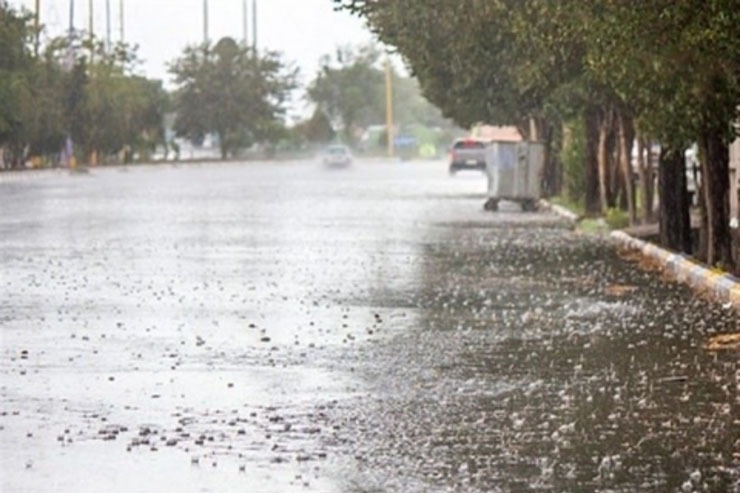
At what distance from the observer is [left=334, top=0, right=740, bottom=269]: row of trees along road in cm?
2289

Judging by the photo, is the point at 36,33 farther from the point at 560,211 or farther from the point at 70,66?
the point at 560,211

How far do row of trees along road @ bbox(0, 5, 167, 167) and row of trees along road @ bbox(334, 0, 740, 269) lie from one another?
45350 mm

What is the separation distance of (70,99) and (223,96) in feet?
124

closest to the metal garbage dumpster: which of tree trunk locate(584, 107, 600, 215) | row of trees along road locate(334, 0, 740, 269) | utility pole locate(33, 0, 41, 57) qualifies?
row of trees along road locate(334, 0, 740, 269)

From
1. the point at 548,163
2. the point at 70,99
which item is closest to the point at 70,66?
the point at 70,99

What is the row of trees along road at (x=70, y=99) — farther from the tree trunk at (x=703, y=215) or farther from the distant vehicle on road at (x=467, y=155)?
the tree trunk at (x=703, y=215)

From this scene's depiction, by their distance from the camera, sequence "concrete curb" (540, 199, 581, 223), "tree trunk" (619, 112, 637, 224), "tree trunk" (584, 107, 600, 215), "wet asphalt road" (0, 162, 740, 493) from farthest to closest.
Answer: "tree trunk" (584, 107, 600, 215)
"concrete curb" (540, 199, 581, 223)
"tree trunk" (619, 112, 637, 224)
"wet asphalt road" (0, 162, 740, 493)

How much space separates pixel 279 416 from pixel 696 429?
2395 millimetres

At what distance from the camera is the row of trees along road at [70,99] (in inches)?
3684

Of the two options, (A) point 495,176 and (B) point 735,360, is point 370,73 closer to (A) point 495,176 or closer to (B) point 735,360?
(A) point 495,176

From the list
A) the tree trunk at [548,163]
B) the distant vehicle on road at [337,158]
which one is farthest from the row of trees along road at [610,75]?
the distant vehicle on road at [337,158]

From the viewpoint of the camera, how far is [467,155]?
94.6m

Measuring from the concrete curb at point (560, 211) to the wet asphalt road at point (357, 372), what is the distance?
421 inches

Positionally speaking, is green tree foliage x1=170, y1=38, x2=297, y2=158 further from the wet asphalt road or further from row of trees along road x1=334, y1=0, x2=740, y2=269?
the wet asphalt road
